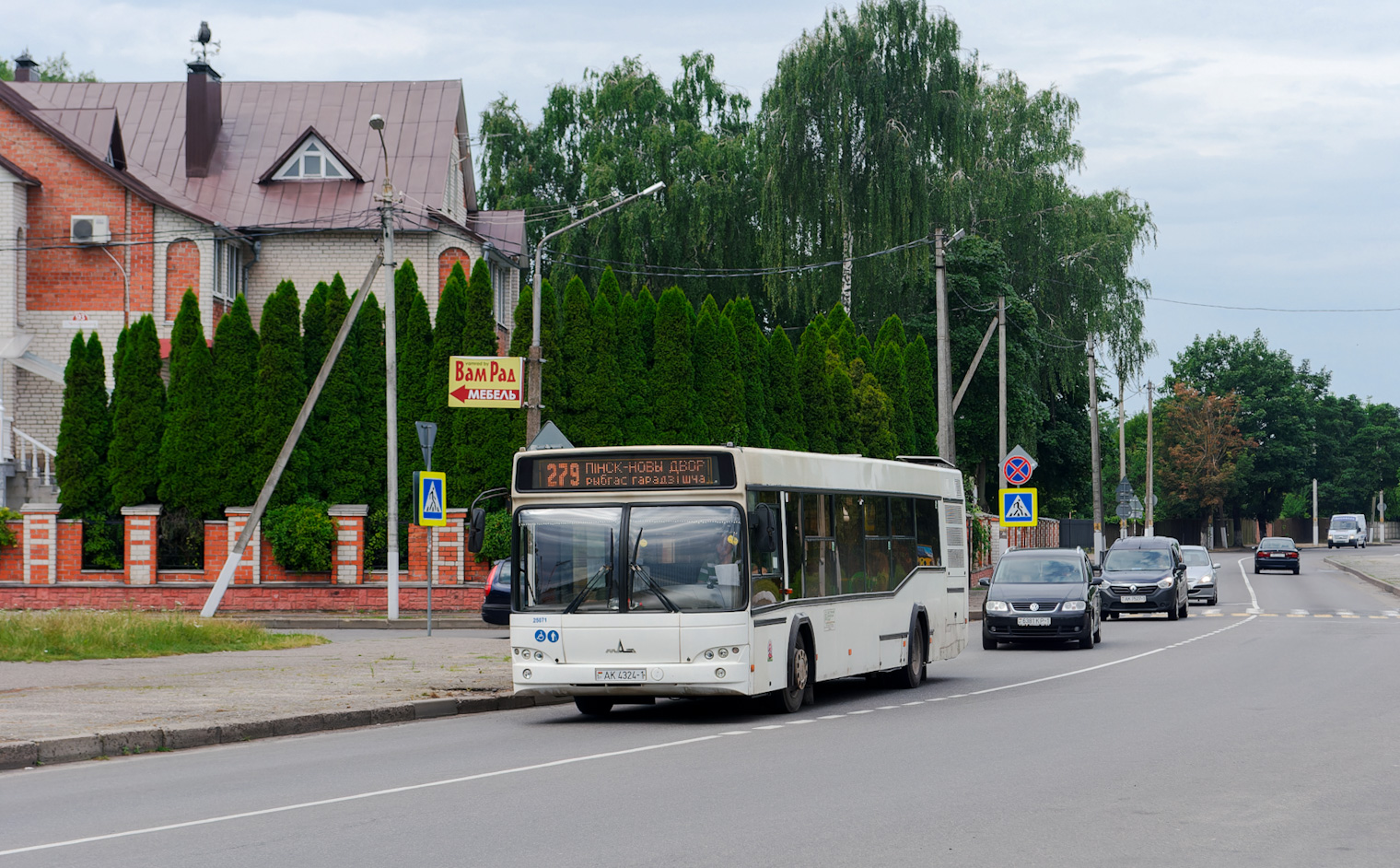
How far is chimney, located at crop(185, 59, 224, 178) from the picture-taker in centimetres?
4659

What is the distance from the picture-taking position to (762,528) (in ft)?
46.1

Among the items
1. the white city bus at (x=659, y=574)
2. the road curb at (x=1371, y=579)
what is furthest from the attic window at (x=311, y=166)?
the road curb at (x=1371, y=579)

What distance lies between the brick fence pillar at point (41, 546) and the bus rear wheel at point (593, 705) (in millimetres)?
20915

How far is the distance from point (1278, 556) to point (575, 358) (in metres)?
37.8

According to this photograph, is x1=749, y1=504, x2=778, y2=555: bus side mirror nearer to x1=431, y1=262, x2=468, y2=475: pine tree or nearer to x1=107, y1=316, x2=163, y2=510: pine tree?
x1=431, y1=262, x2=468, y2=475: pine tree

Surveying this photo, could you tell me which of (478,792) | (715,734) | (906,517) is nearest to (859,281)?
(906,517)

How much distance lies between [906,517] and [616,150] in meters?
38.4

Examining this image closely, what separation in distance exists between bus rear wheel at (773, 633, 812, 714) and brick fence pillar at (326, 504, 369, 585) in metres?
18.6

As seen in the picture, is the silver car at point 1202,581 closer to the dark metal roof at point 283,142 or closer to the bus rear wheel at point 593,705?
the dark metal roof at point 283,142

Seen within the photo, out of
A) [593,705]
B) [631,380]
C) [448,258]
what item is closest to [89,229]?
[448,258]

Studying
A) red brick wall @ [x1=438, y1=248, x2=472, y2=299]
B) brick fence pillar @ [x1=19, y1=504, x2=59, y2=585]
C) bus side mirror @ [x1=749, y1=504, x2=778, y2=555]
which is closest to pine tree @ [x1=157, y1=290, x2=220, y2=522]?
brick fence pillar @ [x1=19, y1=504, x2=59, y2=585]

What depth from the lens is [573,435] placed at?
35719mm

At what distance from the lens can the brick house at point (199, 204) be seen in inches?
1631

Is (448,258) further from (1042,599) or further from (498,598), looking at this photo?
(1042,599)
